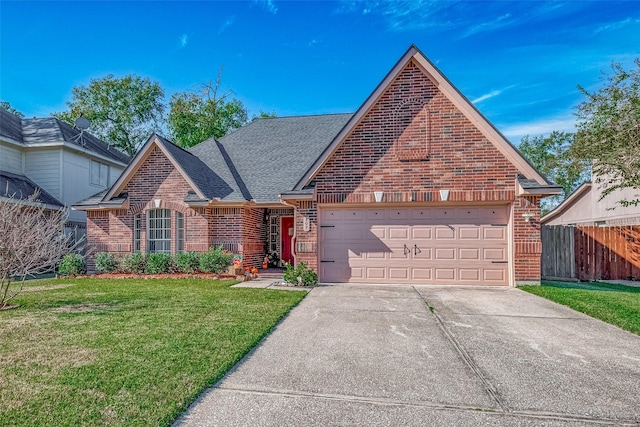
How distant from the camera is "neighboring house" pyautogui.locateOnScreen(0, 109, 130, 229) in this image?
15133 mm

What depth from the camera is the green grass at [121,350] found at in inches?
114

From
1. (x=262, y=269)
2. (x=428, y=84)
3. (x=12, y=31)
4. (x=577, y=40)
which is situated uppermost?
(x=12, y=31)

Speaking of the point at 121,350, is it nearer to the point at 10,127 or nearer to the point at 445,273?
the point at 445,273

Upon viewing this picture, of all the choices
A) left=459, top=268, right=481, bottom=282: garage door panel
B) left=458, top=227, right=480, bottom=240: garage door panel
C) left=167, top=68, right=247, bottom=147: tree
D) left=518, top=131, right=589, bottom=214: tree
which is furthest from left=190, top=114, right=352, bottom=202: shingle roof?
left=518, top=131, right=589, bottom=214: tree

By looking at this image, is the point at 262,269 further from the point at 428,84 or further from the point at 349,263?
the point at 428,84

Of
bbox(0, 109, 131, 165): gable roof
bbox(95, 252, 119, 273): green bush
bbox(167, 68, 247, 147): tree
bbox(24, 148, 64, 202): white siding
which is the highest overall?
bbox(167, 68, 247, 147): tree

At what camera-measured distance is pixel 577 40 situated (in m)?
11.6

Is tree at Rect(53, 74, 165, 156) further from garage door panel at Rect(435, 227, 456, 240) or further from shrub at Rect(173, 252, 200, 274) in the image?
garage door panel at Rect(435, 227, 456, 240)

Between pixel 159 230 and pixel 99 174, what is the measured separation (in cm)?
891

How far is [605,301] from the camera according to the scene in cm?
718

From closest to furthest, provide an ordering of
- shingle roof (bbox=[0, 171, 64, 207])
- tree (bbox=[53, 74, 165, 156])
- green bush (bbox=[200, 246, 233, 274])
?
green bush (bbox=[200, 246, 233, 274]) < shingle roof (bbox=[0, 171, 64, 207]) < tree (bbox=[53, 74, 165, 156])

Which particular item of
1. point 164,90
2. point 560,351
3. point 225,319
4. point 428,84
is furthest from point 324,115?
point 164,90

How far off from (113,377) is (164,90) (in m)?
31.7

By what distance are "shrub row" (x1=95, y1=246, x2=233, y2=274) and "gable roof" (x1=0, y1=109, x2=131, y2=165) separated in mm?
7437
